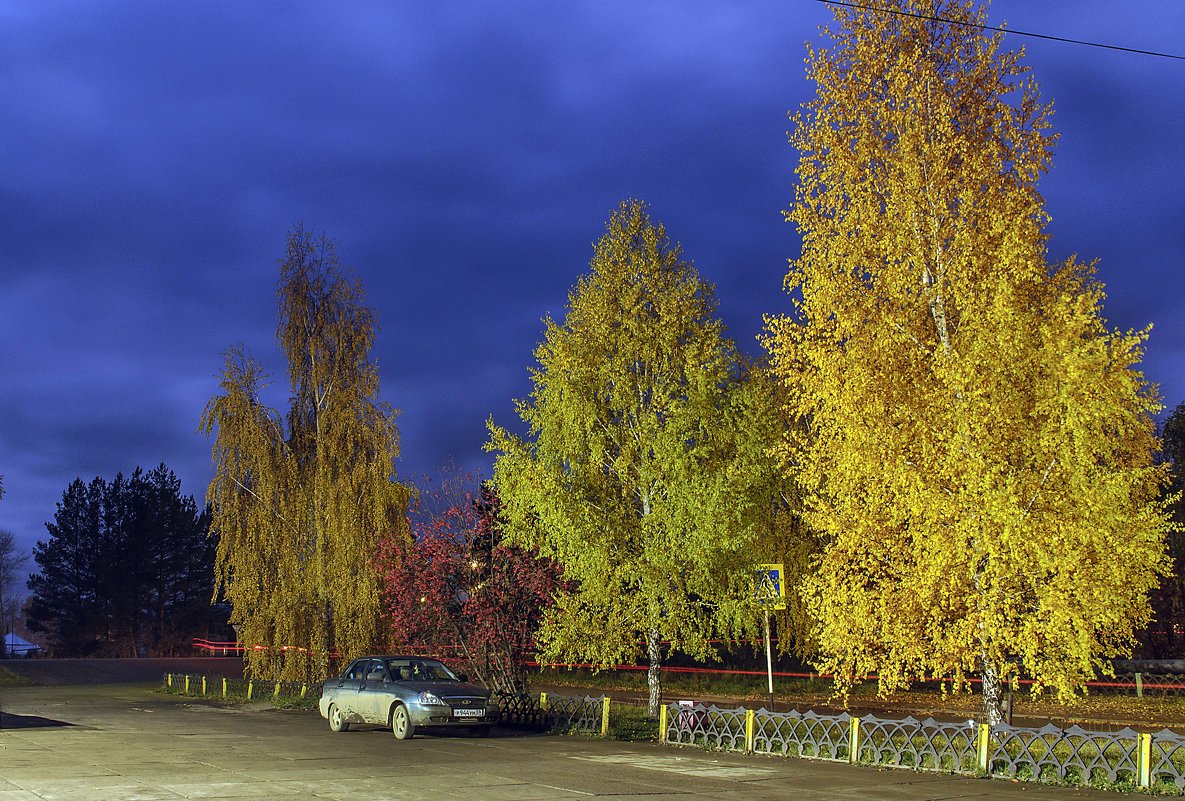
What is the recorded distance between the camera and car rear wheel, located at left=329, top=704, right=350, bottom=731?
74.6ft

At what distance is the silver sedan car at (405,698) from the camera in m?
20.5

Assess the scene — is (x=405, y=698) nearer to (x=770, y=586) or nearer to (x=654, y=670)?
(x=654, y=670)

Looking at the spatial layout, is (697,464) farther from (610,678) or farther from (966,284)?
(610,678)

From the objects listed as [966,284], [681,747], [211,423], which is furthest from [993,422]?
[211,423]

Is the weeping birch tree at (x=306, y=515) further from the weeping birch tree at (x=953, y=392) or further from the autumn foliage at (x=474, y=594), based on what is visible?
the weeping birch tree at (x=953, y=392)

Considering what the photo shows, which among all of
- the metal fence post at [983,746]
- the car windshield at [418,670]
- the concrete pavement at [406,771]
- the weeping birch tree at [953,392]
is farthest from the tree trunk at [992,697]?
the car windshield at [418,670]

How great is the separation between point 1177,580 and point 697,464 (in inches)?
891

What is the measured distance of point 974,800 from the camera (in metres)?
13.1

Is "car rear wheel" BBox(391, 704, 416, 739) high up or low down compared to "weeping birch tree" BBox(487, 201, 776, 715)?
down

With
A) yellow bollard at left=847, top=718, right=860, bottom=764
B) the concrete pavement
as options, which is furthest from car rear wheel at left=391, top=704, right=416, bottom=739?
yellow bollard at left=847, top=718, right=860, bottom=764

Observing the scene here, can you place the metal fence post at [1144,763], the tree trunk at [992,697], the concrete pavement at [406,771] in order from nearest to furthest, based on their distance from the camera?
the concrete pavement at [406,771] < the metal fence post at [1144,763] < the tree trunk at [992,697]

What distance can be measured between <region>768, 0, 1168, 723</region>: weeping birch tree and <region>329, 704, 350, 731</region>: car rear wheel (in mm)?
10121

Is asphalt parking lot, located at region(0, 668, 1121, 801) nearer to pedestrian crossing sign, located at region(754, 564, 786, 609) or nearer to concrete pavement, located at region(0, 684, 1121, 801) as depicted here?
concrete pavement, located at region(0, 684, 1121, 801)

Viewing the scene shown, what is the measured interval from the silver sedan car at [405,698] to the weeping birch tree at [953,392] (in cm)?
674
